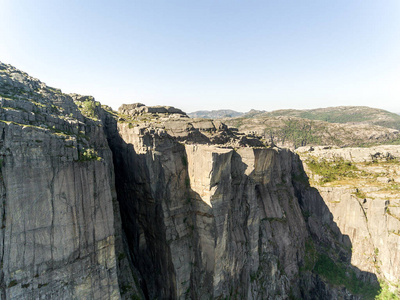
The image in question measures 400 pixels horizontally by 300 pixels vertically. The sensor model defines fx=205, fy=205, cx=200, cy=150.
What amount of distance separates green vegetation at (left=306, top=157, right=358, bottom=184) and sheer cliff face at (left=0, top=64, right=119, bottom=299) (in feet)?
158

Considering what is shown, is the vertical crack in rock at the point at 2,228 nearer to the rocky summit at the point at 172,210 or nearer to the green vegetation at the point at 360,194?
the rocky summit at the point at 172,210

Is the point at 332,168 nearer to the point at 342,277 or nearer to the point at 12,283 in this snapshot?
the point at 342,277

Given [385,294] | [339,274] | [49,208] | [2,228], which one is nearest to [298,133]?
[339,274]

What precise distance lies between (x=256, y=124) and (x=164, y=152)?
575ft

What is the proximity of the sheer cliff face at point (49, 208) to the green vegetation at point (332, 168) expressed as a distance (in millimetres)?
48077

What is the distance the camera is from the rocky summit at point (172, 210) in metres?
17.7

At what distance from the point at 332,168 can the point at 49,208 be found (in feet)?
191

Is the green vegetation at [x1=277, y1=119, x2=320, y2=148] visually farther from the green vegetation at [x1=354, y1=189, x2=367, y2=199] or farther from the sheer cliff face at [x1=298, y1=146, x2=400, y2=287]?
the green vegetation at [x1=354, y1=189, x2=367, y2=199]

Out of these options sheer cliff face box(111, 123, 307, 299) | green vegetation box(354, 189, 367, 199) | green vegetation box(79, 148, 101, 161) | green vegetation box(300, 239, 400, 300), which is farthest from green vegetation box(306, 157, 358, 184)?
green vegetation box(79, 148, 101, 161)

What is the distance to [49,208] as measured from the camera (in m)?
18.1

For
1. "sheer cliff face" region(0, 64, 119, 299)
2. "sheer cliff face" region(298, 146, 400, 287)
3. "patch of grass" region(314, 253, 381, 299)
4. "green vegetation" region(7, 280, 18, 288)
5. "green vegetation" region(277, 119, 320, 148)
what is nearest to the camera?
"green vegetation" region(7, 280, 18, 288)

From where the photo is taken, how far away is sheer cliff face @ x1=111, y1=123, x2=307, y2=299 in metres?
28.1

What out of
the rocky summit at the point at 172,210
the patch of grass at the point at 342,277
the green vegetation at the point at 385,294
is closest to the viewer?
the rocky summit at the point at 172,210

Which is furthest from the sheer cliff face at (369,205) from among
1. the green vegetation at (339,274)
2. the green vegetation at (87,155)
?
the green vegetation at (87,155)
